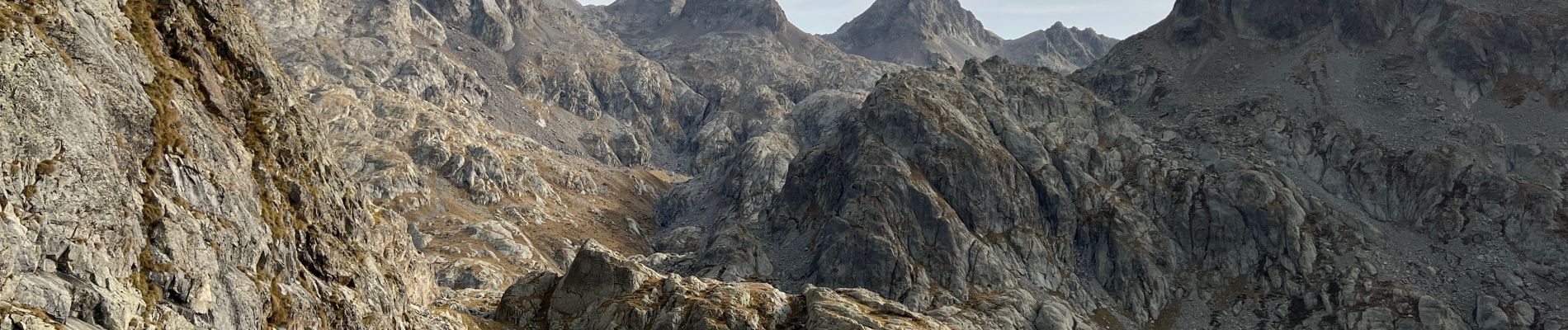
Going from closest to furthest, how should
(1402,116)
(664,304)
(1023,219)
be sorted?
(664,304)
(1023,219)
(1402,116)

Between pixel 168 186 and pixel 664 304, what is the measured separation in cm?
2770

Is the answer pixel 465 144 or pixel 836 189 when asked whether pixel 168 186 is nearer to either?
pixel 836 189

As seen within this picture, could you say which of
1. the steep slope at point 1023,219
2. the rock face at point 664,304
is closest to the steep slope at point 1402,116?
the steep slope at point 1023,219

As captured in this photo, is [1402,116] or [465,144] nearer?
[1402,116]

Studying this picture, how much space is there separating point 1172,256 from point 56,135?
9706cm

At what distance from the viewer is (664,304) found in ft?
167

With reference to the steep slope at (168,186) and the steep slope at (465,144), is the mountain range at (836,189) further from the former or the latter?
the steep slope at (465,144)

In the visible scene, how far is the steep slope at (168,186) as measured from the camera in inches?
878

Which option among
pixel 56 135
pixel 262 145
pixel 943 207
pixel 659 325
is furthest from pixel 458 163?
pixel 56 135

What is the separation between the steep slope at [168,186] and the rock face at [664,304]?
13468 mm

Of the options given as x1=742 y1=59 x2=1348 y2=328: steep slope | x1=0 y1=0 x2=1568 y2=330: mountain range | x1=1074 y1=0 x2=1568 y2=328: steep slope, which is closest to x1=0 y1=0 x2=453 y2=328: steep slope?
x1=0 y1=0 x2=1568 y2=330: mountain range

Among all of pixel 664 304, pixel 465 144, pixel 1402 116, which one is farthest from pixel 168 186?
pixel 1402 116

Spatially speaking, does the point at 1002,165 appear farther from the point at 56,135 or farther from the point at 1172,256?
the point at 56,135


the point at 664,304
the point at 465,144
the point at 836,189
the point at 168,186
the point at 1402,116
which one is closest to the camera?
the point at 168,186
